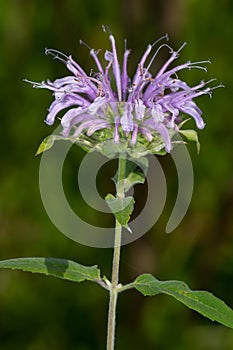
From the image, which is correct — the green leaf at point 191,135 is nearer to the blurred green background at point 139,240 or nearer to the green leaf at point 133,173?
the green leaf at point 133,173

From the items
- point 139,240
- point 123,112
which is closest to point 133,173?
point 123,112

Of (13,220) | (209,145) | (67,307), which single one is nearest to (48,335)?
(67,307)

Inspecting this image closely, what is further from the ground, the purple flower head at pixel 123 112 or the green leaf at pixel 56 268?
the purple flower head at pixel 123 112

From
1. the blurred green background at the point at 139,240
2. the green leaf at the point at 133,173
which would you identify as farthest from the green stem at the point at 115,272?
the blurred green background at the point at 139,240

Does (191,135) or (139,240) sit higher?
(191,135)

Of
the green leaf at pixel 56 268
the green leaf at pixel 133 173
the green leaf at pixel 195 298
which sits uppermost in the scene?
the green leaf at pixel 133 173

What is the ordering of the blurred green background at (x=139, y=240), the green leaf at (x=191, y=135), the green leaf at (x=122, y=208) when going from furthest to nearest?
the blurred green background at (x=139, y=240) → the green leaf at (x=191, y=135) → the green leaf at (x=122, y=208)

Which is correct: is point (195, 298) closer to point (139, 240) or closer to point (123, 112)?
point (123, 112)
